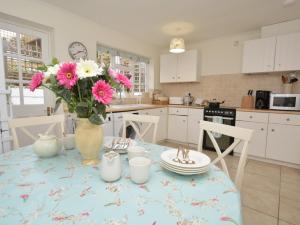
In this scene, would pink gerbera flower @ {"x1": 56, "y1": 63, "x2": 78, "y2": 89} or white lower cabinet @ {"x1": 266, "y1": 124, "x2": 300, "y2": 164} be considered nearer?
pink gerbera flower @ {"x1": 56, "y1": 63, "x2": 78, "y2": 89}

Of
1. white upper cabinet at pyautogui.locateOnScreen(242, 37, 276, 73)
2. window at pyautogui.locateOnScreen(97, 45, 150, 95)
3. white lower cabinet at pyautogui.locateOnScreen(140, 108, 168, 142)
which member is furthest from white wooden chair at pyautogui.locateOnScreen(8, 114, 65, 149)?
white upper cabinet at pyautogui.locateOnScreen(242, 37, 276, 73)

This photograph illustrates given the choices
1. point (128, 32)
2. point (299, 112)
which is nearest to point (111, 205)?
point (299, 112)

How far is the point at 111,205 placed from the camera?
0.59 metres

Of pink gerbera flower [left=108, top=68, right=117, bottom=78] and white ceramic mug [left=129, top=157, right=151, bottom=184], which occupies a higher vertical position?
pink gerbera flower [left=108, top=68, right=117, bottom=78]

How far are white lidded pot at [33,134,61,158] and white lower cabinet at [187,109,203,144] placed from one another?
9.24 feet

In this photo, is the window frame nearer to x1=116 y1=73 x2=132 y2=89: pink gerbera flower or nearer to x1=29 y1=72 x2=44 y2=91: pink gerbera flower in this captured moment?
x1=29 y1=72 x2=44 y2=91: pink gerbera flower

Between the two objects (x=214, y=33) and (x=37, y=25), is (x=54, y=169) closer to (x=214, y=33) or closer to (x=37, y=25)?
(x=37, y=25)

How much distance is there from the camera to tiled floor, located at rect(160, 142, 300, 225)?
1.51 meters

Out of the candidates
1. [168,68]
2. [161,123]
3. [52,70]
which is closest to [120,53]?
[168,68]

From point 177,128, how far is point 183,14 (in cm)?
216

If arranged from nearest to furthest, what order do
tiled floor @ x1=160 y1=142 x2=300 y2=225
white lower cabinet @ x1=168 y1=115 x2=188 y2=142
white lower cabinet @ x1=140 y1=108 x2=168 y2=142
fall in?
tiled floor @ x1=160 y1=142 x2=300 y2=225, white lower cabinet @ x1=140 y1=108 x2=168 y2=142, white lower cabinet @ x1=168 y1=115 x2=188 y2=142

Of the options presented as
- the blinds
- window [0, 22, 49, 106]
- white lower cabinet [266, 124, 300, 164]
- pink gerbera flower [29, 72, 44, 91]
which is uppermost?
the blinds

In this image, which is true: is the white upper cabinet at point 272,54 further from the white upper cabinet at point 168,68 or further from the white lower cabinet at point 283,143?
the white upper cabinet at point 168,68

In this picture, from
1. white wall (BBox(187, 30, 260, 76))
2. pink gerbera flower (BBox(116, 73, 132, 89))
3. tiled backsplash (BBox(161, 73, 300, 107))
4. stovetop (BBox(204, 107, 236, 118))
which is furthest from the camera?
white wall (BBox(187, 30, 260, 76))
